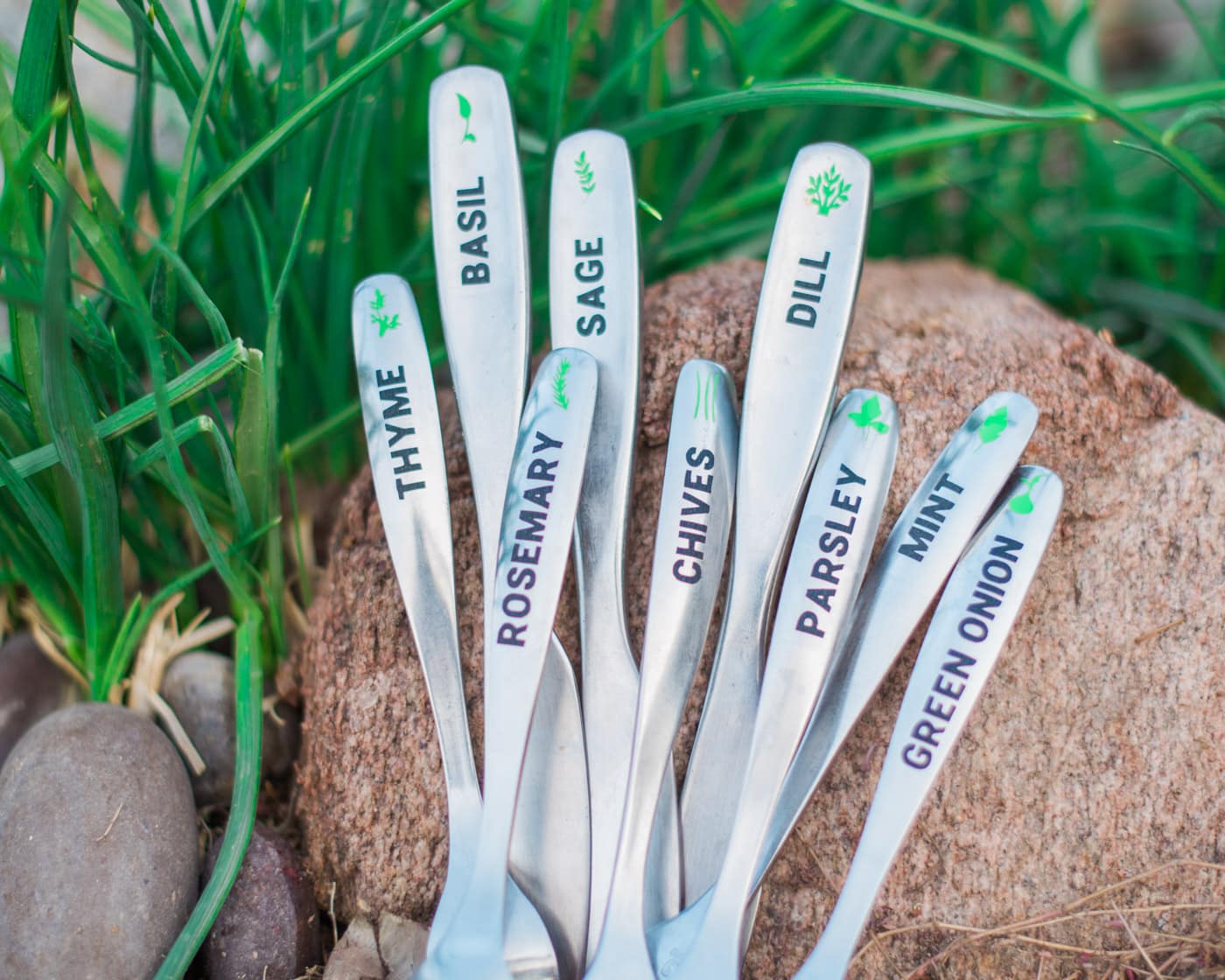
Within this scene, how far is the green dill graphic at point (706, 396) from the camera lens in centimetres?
51

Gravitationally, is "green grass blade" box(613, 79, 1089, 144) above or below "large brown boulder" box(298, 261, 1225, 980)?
above

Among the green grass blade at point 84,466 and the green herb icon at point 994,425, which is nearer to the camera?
the green grass blade at point 84,466

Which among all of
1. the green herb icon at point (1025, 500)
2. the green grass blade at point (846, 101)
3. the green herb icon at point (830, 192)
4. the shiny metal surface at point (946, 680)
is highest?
the green grass blade at point (846, 101)

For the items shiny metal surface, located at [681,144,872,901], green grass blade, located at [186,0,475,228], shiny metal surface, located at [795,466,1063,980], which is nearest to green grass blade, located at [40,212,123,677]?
green grass blade, located at [186,0,475,228]

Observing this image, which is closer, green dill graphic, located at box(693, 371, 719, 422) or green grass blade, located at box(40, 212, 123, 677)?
green grass blade, located at box(40, 212, 123, 677)

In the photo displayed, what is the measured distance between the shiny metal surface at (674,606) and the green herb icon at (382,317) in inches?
6.8

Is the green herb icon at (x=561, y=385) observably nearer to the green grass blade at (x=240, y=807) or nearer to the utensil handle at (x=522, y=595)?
the utensil handle at (x=522, y=595)

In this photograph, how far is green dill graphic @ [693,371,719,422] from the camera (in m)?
0.51

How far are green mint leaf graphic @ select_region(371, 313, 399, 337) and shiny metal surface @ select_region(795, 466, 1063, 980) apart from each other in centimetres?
34

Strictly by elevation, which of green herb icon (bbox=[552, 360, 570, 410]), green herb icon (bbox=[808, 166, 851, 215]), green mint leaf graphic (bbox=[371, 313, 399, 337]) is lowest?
green herb icon (bbox=[552, 360, 570, 410])

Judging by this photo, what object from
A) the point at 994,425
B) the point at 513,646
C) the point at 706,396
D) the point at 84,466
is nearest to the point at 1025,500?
the point at 994,425

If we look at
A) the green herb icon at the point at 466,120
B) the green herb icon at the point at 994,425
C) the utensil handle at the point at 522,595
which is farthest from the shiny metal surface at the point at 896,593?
the green herb icon at the point at 466,120

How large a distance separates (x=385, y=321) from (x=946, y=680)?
1.21ft

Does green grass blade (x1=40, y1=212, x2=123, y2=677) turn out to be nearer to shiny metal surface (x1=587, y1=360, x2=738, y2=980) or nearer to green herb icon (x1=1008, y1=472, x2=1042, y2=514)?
shiny metal surface (x1=587, y1=360, x2=738, y2=980)
